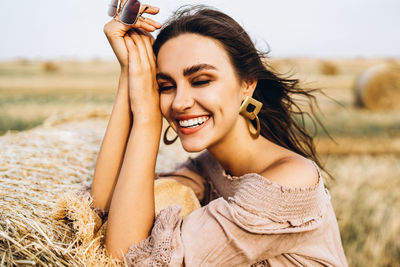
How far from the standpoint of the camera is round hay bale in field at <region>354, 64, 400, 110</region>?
13.4 meters

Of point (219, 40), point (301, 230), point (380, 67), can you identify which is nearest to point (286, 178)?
point (301, 230)

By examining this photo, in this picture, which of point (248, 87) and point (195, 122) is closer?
point (195, 122)

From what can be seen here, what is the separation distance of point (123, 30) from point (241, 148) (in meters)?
1.09

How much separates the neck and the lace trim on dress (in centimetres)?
61

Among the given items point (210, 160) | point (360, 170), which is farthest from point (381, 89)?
point (210, 160)

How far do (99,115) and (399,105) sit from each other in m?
12.1

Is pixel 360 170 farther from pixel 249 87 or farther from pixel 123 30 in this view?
pixel 123 30

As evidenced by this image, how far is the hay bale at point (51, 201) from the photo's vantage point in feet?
5.43

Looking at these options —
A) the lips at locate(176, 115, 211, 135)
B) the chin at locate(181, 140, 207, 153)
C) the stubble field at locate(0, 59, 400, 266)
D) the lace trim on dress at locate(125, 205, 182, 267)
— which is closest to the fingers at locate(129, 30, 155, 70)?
the lips at locate(176, 115, 211, 135)

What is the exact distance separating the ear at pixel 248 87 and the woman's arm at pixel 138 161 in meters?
0.57

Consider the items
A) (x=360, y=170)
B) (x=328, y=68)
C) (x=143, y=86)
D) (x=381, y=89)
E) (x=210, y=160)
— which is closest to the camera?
(x=143, y=86)

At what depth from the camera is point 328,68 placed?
2652 cm

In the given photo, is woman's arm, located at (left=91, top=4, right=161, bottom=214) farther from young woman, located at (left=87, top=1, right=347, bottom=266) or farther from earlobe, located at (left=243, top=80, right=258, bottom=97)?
earlobe, located at (left=243, top=80, right=258, bottom=97)

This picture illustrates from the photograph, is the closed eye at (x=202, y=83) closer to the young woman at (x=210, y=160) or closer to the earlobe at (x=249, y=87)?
the young woman at (x=210, y=160)
